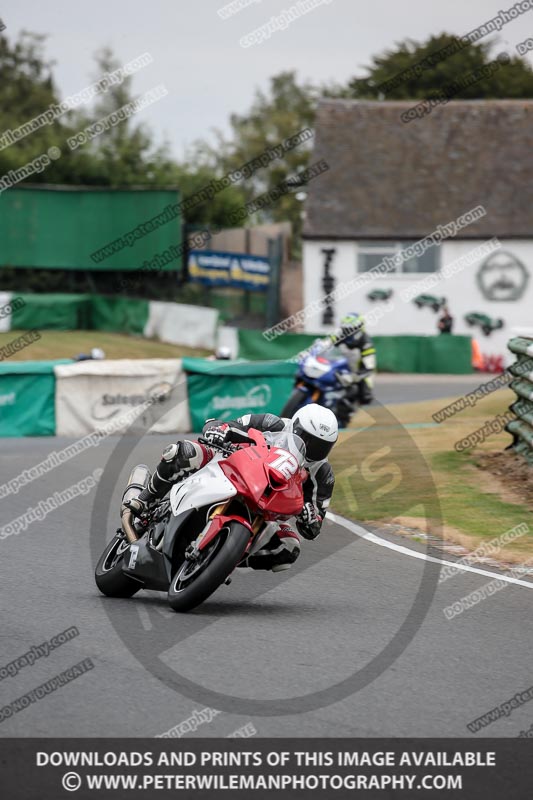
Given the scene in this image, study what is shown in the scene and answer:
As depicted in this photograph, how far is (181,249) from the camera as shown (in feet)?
144

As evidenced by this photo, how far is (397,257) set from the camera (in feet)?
136

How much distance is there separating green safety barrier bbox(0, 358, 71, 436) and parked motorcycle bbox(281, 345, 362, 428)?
380 cm

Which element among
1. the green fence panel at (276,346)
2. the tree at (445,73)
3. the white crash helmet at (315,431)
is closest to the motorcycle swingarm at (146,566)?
the white crash helmet at (315,431)

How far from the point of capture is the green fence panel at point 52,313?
38.4 m

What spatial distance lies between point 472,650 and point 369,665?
75cm

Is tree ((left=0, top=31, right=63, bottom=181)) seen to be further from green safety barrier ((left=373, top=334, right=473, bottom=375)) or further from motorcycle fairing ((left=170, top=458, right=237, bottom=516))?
motorcycle fairing ((left=170, top=458, right=237, bottom=516))

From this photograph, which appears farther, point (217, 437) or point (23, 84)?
point (23, 84)

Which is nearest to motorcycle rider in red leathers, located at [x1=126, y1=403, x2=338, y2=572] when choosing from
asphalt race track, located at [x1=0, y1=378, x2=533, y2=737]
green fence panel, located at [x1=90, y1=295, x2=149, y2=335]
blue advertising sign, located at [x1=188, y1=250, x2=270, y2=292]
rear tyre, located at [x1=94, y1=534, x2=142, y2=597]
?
rear tyre, located at [x1=94, y1=534, x2=142, y2=597]

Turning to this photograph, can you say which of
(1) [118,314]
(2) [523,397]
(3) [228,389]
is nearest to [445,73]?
(1) [118,314]

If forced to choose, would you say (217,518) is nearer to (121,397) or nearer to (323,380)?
(323,380)

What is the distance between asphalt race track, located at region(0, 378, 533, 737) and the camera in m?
5.74

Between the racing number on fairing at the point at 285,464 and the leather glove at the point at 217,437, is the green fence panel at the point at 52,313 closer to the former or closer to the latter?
the leather glove at the point at 217,437

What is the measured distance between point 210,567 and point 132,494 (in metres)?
1.19
